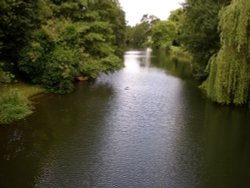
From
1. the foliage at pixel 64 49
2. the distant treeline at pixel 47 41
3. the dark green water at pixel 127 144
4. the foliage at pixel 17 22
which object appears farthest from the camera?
the foliage at pixel 64 49

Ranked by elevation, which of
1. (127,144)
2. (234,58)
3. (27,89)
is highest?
(234,58)

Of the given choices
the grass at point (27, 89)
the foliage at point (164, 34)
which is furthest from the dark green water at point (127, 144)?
the foliage at point (164, 34)

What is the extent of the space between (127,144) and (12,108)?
709 cm

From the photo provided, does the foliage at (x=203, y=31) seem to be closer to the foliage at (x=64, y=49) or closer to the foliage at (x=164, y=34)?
the foliage at (x=64, y=49)

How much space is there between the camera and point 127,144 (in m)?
16.4

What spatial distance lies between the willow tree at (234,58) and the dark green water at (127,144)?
113 centimetres

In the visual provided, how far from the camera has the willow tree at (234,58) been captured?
21.9m

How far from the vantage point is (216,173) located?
13.7 meters

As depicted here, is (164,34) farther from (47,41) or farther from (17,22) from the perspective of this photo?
(17,22)

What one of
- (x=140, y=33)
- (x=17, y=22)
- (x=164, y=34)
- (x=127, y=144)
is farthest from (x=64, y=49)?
(x=140, y=33)

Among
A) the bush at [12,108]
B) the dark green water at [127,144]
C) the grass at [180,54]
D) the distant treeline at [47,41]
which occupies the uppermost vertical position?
the distant treeline at [47,41]

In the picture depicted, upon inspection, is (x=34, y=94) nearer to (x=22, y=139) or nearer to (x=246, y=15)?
(x=22, y=139)

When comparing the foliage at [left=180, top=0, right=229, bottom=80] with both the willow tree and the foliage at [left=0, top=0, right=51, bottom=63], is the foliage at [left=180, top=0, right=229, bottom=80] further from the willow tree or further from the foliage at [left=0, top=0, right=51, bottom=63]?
the foliage at [left=0, top=0, right=51, bottom=63]

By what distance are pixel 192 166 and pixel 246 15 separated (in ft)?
37.6
